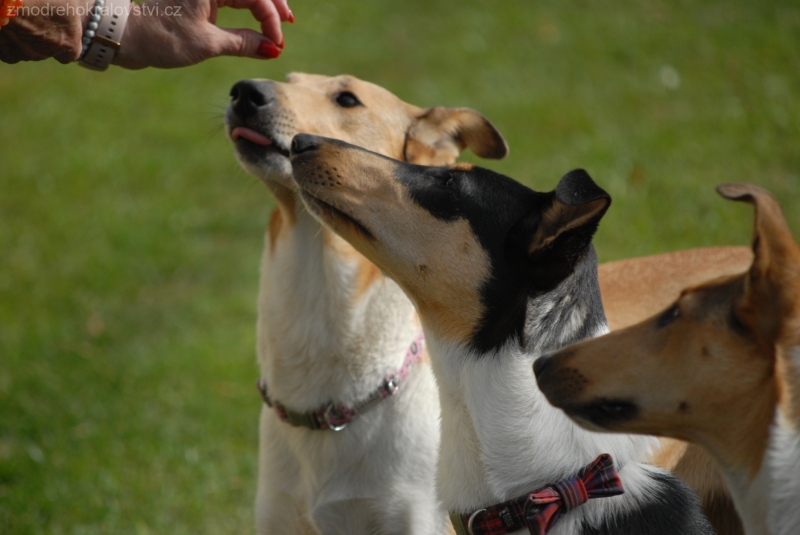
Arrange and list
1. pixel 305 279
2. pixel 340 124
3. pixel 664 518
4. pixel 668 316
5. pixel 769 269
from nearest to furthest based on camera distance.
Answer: pixel 769 269
pixel 668 316
pixel 664 518
pixel 305 279
pixel 340 124

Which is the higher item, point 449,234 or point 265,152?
point 449,234

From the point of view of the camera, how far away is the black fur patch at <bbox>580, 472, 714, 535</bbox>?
264cm

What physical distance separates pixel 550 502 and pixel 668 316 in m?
0.67

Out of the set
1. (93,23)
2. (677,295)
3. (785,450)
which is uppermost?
(785,450)

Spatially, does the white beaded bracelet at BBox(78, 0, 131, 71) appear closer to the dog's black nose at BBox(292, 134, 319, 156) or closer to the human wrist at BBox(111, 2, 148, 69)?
the human wrist at BBox(111, 2, 148, 69)

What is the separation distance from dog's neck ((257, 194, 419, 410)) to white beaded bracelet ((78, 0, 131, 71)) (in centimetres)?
91

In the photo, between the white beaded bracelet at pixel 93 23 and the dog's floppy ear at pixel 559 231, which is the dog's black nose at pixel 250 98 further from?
the dog's floppy ear at pixel 559 231

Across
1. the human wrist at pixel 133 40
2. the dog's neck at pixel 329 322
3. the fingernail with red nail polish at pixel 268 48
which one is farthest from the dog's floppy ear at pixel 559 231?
the human wrist at pixel 133 40

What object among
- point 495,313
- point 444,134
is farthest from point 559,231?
point 444,134

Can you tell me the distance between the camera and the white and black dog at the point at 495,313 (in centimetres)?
268

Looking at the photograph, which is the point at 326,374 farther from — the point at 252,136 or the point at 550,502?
the point at 550,502

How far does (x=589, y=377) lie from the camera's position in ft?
7.90

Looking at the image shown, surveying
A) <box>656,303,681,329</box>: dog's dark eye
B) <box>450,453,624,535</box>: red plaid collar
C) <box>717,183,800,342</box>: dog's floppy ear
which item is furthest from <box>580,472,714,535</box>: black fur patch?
<box>717,183,800,342</box>: dog's floppy ear

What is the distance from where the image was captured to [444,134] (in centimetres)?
393
